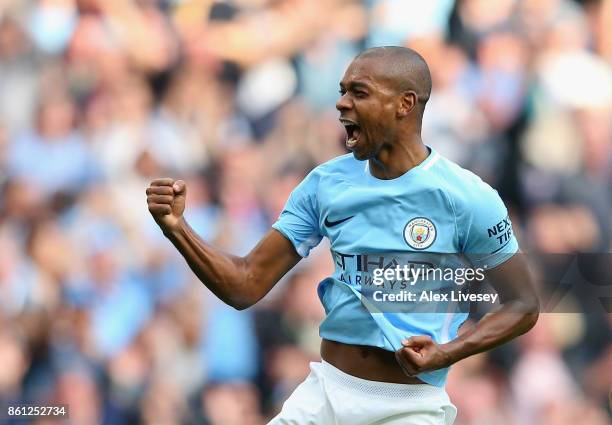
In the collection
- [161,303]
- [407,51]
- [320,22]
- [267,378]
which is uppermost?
[320,22]

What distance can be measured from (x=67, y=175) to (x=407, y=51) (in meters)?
2.97

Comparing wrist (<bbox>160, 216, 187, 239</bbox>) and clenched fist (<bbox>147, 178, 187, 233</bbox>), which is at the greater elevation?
clenched fist (<bbox>147, 178, 187, 233</bbox>)

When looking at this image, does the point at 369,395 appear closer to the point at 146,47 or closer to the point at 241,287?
the point at 241,287

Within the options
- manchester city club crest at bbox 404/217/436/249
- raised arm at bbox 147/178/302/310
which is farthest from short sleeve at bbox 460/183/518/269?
raised arm at bbox 147/178/302/310

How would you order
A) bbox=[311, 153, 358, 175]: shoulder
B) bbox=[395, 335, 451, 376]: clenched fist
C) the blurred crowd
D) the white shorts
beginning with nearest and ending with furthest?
bbox=[395, 335, 451, 376]: clenched fist < the white shorts < bbox=[311, 153, 358, 175]: shoulder < the blurred crowd

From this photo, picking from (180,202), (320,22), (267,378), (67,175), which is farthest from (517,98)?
(180,202)

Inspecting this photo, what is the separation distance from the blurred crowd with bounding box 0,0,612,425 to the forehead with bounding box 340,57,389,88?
2.30 meters

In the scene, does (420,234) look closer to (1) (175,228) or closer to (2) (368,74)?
(2) (368,74)

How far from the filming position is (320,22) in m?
6.36

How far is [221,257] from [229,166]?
2407 mm

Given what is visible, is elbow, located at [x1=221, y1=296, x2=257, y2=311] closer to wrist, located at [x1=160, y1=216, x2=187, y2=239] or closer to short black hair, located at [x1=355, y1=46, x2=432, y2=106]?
wrist, located at [x1=160, y1=216, x2=187, y2=239]

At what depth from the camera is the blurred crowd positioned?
20.1 ft

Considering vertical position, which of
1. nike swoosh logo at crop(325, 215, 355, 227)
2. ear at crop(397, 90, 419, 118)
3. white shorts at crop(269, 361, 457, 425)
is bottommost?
white shorts at crop(269, 361, 457, 425)

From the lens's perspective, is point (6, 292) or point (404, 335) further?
point (6, 292)
